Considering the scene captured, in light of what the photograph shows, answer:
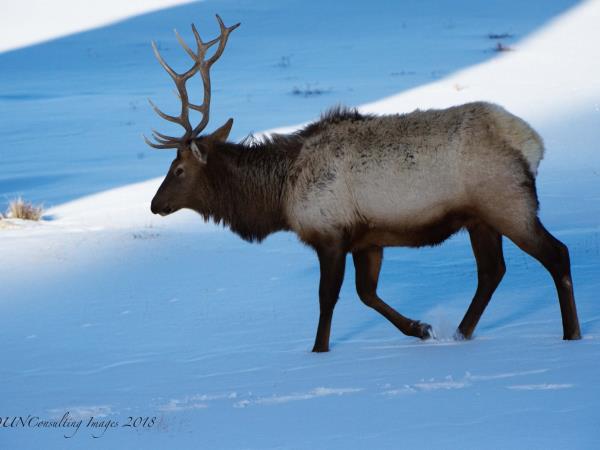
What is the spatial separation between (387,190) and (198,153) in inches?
69.6

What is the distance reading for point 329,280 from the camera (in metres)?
7.77

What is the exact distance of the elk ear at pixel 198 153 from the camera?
28.2 feet

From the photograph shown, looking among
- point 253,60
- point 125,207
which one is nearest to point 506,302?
point 125,207

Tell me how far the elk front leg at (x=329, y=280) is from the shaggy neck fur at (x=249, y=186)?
0.66 meters

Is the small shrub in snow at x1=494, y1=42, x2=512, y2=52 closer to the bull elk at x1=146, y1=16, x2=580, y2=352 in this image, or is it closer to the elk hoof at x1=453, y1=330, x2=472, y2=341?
the bull elk at x1=146, y1=16, x2=580, y2=352

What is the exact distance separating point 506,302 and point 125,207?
6.90m

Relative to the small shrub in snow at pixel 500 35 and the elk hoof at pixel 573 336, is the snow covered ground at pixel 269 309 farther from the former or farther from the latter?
the small shrub in snow at pixel 500 35

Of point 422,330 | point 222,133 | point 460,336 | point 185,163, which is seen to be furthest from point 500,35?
point 460,336

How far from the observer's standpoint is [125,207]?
14383 millimetres

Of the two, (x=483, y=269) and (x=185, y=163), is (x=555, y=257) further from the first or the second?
(x=185, y=163)

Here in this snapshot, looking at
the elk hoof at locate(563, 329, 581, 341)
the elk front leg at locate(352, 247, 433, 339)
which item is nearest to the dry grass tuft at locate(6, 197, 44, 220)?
the elk front leg at locate(352, 247, 433, 339)

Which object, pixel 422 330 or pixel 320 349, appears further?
pixel 422 330

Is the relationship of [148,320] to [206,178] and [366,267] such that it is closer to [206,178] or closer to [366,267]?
[206,178]

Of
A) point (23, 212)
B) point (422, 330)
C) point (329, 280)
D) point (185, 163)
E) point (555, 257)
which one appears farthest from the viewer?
point (23, 212)
